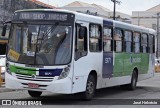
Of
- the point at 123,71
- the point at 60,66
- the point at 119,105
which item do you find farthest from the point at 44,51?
the point at 123,71

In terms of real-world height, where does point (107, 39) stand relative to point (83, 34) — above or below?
below

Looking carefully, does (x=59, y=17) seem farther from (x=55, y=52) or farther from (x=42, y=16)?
(x=55, y=52)

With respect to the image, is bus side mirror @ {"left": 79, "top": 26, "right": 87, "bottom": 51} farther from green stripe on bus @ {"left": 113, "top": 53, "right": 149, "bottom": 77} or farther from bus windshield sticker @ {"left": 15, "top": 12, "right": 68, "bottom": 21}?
green stripe on bus @ {"left": 113, "top": 53, "right": 149, "bottom": 77}

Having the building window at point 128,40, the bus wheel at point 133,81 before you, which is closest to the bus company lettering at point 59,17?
the building window at point 128,40

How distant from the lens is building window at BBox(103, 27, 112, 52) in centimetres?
1537

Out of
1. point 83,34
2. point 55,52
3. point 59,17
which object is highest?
point 59,17

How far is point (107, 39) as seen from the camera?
15625 millimetres

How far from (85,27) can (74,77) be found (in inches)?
73.3

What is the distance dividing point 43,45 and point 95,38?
2408 mm

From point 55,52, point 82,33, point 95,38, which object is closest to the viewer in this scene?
point 55,52

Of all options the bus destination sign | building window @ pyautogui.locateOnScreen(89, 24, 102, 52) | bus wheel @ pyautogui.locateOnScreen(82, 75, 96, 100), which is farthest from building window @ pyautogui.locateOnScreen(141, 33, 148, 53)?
the bus destination sign

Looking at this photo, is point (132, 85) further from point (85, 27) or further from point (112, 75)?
point (85, 27)

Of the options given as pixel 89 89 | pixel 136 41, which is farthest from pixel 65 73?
pixel 136 41

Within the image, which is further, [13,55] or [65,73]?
[13,55]
